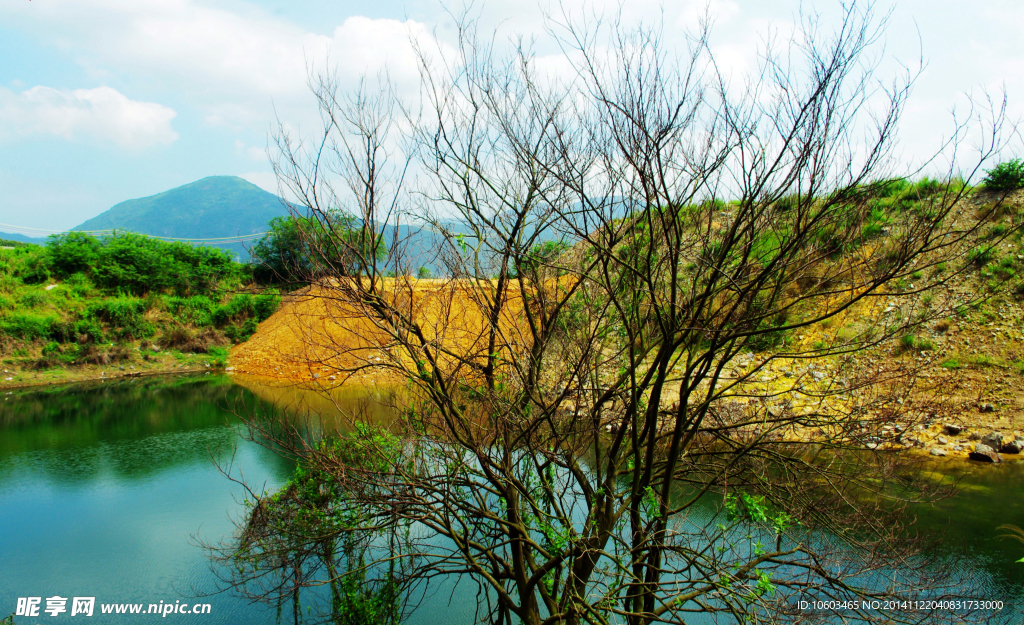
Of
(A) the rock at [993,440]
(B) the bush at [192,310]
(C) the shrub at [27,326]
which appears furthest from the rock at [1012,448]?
(C) the shrub at [27,326]

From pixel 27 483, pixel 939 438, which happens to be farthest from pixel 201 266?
pixel 939 438

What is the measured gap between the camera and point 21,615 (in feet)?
18.3

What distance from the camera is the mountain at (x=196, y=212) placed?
495ft

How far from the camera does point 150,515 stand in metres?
7.88

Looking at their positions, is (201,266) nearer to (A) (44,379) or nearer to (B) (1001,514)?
(A) (44,379)

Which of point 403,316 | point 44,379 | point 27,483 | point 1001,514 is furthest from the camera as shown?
point 44,379

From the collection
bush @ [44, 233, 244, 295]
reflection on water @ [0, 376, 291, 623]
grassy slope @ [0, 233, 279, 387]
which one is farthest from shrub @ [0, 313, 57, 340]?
reflection on water @ [0, 376, 291, 623]

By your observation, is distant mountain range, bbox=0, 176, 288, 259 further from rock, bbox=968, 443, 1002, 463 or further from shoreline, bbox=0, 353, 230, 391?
rock, bbox=968, 443, 1002, 463

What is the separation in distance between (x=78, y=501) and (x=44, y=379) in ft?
40.0

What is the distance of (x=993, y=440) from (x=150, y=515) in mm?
13721

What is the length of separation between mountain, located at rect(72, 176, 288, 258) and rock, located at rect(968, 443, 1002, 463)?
150085 millimetres

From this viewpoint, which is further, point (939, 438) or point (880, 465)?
point (939, 438)

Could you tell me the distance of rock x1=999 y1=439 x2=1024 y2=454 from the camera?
945cm

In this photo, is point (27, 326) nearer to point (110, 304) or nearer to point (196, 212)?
point (110, 304)
